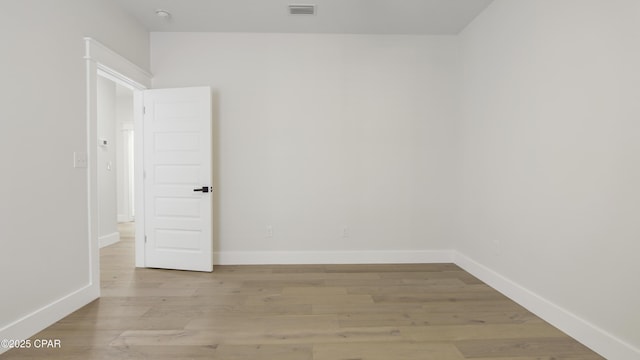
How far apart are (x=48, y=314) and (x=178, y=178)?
173cm

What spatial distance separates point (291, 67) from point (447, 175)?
2.44m

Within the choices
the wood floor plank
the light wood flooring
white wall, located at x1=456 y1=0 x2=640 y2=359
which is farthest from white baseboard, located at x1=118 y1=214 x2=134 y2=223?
white wall, located at x1=456 y1=0 x2=640 y2=359

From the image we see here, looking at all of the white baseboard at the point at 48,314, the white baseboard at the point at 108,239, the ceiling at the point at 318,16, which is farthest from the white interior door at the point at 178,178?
the white baseboard at the point at 108,239

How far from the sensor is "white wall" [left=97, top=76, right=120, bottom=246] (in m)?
4.90

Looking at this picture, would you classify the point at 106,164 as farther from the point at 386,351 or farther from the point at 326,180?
the point at 386,351

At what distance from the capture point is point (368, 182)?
3.91 m

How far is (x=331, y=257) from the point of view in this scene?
3.90 metres

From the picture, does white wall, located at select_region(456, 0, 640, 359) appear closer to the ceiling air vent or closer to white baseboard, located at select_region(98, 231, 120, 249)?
the ceiling air vent

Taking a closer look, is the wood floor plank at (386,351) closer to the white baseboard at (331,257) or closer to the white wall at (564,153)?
the white wall at (564,153)

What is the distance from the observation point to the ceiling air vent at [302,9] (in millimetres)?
3211

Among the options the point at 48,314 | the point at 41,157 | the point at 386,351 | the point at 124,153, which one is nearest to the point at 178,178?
the point at 41,157

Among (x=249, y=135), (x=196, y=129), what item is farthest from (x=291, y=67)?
(x=196, y=129)

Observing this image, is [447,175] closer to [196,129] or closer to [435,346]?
[435,346]

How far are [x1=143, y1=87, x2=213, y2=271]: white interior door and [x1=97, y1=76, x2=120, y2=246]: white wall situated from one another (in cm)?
187
